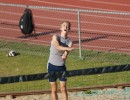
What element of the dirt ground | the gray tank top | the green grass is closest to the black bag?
the green grass

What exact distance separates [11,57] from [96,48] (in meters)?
2.74

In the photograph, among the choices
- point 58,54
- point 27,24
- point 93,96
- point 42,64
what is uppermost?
point 58,54

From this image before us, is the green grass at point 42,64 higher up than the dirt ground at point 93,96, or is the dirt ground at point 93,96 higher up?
the dirt ground at point 93,96

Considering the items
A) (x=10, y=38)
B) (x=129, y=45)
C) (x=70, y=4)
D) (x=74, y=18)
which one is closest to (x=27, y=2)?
(x=70, y=4)

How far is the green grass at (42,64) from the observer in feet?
45.2

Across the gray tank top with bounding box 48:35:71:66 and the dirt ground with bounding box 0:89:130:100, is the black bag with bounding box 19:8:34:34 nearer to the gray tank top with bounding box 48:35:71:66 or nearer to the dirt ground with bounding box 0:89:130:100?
the dirt ground with bounding box 0:89:130:100

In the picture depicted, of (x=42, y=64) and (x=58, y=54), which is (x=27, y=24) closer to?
(x=42, y=64)

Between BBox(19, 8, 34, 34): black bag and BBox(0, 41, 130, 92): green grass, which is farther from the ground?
BBox(19, 8, 34, 34): black bag

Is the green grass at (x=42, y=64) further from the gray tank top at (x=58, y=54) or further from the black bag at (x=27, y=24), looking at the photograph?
the gray tank top at (x=58, y=54)

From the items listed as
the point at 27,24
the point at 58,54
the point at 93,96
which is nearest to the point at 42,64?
the point at 27,24

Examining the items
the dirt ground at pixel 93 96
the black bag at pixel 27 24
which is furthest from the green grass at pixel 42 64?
the dirt ground at pixel 93 96

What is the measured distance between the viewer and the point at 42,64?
51.4ft

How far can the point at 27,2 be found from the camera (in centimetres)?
2309

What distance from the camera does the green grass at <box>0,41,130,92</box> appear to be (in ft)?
45.2
